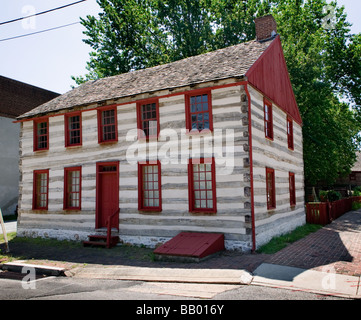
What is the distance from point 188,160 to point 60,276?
5713 mm

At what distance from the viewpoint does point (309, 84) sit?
24516 mm

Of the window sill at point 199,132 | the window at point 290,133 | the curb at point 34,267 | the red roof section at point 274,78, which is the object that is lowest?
the curb at point 34,267

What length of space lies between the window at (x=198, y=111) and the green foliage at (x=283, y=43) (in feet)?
49.4

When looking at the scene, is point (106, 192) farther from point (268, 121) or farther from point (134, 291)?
point (268, 121)

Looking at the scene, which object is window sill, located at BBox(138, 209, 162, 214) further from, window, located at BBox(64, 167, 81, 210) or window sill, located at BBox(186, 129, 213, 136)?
window, located at BBox(64, 167, 81, 210)

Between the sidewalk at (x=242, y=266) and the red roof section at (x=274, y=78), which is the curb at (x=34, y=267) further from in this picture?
the red roof section at (x=274, y=78)

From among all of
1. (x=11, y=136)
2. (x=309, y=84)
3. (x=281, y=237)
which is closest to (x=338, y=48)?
(x=309, y=84)

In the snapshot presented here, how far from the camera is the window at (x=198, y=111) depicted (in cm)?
1204

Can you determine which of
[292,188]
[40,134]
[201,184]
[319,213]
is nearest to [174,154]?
[201,184]

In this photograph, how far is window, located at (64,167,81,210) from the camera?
585 inches

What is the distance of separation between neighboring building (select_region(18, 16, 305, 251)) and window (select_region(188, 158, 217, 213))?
37mm

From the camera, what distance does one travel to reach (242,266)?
8945mm

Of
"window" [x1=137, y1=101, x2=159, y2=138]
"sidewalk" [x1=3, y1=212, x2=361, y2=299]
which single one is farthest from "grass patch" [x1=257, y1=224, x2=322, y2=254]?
"window" [x1=137, y1=101, x2=159, y2=138]

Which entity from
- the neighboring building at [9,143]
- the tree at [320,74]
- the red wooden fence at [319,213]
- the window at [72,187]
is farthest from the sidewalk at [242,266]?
the neighboring building at [9,143]
